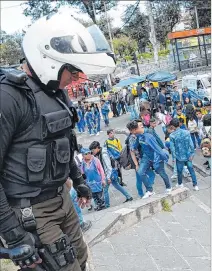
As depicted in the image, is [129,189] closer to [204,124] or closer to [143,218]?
[204,124]

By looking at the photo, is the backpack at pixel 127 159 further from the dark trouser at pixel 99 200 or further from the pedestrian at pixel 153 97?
the pedestrian at pixel 153 97

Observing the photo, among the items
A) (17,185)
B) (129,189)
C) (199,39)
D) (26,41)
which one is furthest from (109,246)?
(199,39)

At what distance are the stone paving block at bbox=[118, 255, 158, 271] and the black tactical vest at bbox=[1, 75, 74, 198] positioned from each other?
222 centimetres

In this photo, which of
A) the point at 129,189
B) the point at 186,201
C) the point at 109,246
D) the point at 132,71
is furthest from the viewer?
the point at 132,71

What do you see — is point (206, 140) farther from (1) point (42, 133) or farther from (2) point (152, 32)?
(2) point (152, 32)

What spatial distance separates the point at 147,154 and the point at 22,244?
4.96 meters

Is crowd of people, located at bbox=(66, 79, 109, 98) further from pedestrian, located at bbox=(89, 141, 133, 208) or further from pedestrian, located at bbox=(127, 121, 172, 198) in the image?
pedestrian, located at bbox=(127, 121, 172, 198)

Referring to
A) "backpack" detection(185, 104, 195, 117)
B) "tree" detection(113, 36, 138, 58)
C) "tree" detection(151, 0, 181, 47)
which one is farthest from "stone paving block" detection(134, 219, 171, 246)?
"tree" detection(113, 36, 138, 58)

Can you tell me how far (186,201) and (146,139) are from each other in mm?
1186

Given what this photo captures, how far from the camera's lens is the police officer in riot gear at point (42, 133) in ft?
6.33

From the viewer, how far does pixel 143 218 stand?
→ 5.30m

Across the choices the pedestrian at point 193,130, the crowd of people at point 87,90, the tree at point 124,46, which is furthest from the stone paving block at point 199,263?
the tree at point 124,46

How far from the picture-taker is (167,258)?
13.7 feet

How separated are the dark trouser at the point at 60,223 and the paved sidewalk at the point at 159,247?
4.93 feet
